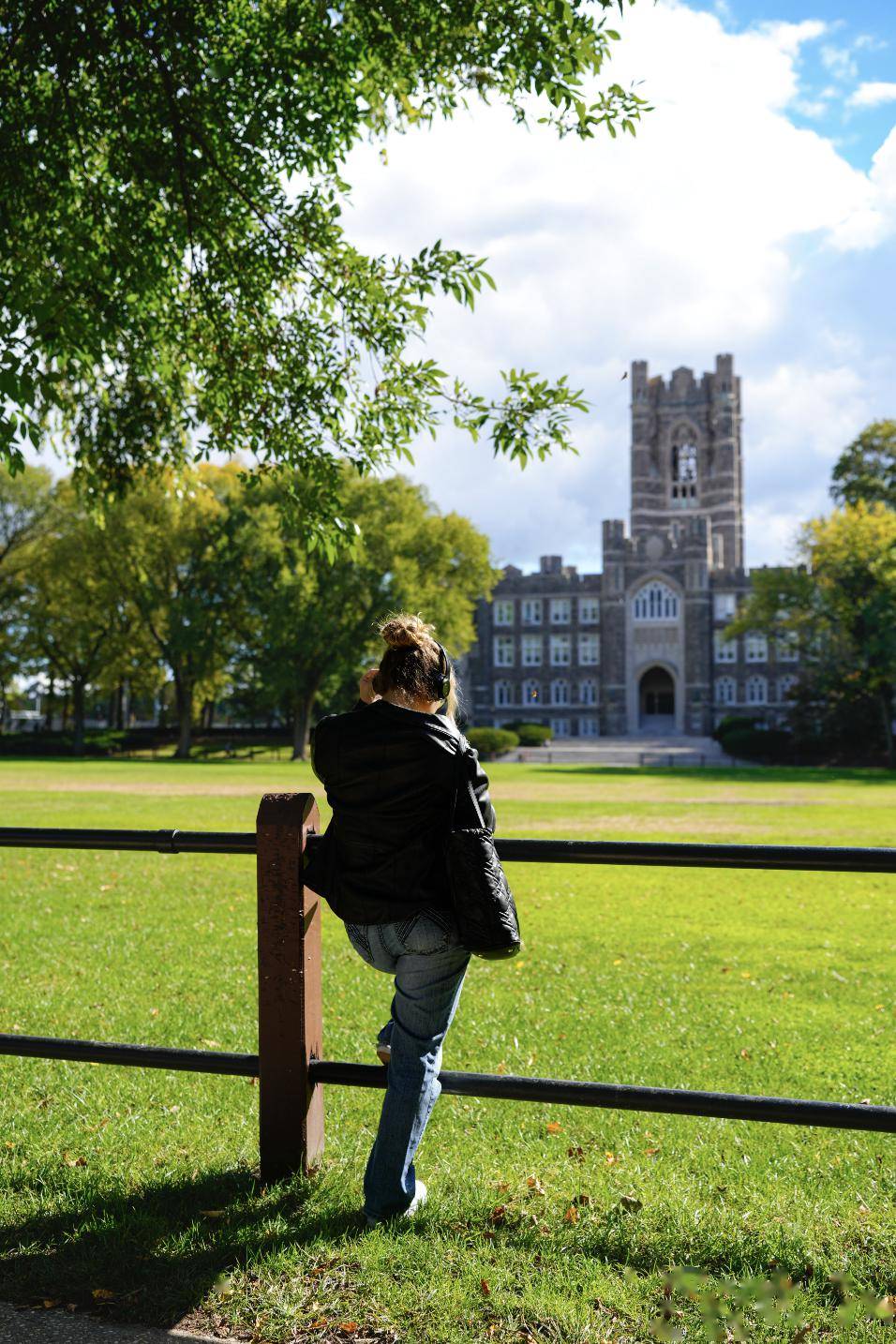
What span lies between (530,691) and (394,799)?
77333 mm

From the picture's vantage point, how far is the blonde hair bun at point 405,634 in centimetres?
328

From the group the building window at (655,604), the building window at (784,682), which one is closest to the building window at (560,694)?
the building window at (655,604)

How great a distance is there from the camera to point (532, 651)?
8125cm

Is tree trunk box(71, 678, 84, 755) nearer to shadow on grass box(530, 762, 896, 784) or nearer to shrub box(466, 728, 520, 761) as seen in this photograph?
shrub box(466, 728, 520, 761)

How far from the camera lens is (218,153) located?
7.57m

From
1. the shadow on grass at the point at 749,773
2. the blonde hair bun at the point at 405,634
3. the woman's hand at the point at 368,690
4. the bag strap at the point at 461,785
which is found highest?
the blonde hair bun at the point at 405,634

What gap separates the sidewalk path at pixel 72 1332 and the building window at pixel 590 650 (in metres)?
77.1

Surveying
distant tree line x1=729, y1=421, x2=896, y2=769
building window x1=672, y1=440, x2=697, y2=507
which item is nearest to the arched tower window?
building window x1=672, y1=440, x2=697, y2=507


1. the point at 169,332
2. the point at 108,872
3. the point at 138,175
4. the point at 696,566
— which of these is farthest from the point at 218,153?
the point at 696,566

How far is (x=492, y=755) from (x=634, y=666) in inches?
1058

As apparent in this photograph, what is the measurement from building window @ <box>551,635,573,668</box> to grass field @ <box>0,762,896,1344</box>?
68.8 metres

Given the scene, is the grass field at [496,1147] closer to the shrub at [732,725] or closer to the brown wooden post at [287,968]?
the brown wooden post at [287,968]

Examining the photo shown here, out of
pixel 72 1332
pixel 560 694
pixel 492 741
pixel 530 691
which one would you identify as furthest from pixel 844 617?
pixel 72 1332

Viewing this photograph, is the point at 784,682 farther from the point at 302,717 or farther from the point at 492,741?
the point at 302,717
